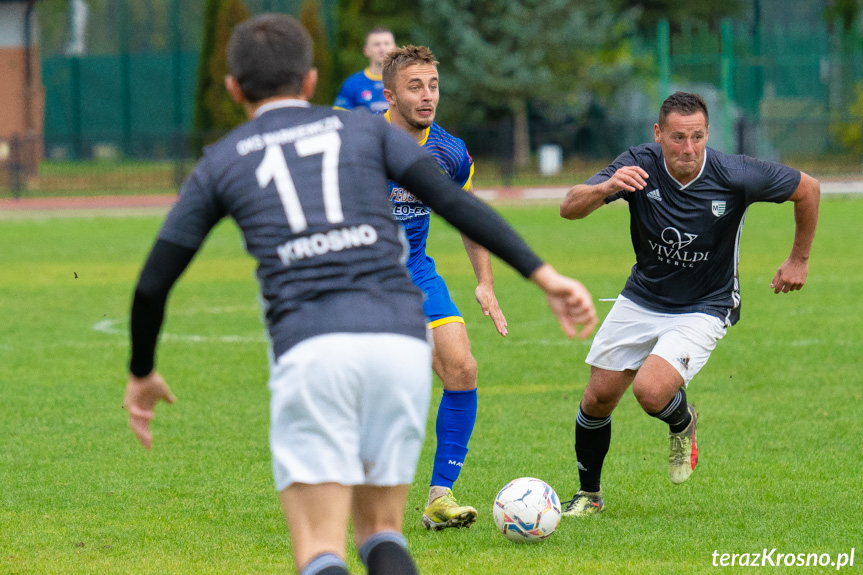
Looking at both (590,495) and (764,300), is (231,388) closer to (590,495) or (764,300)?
(590,495)

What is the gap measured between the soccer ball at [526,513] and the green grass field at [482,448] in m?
0.08

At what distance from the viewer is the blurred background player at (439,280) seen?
5.82 m

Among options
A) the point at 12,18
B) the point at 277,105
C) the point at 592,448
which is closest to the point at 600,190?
the point at 592,448

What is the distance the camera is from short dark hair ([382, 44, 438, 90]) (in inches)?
237

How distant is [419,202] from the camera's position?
20.0 ft

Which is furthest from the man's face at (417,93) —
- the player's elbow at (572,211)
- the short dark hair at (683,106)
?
the short dark hair at (683,106)

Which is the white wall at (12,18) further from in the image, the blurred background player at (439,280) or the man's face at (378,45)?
the blurred background player at (439,280)

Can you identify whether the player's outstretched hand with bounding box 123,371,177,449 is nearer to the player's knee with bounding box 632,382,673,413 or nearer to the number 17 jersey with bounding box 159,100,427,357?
the number 17 jersey with bounding box 159,100,427,357

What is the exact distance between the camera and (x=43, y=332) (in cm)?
1181

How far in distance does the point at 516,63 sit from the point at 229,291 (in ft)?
79.0

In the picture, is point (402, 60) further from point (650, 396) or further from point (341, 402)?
point (341, 402)

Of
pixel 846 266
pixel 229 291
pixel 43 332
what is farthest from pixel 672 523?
pixel 846 266

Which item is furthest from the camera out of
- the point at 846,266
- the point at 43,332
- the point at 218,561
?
the point at 846,266

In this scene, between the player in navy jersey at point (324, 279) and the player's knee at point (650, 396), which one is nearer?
the player in navy jersey at point (324, 279)
